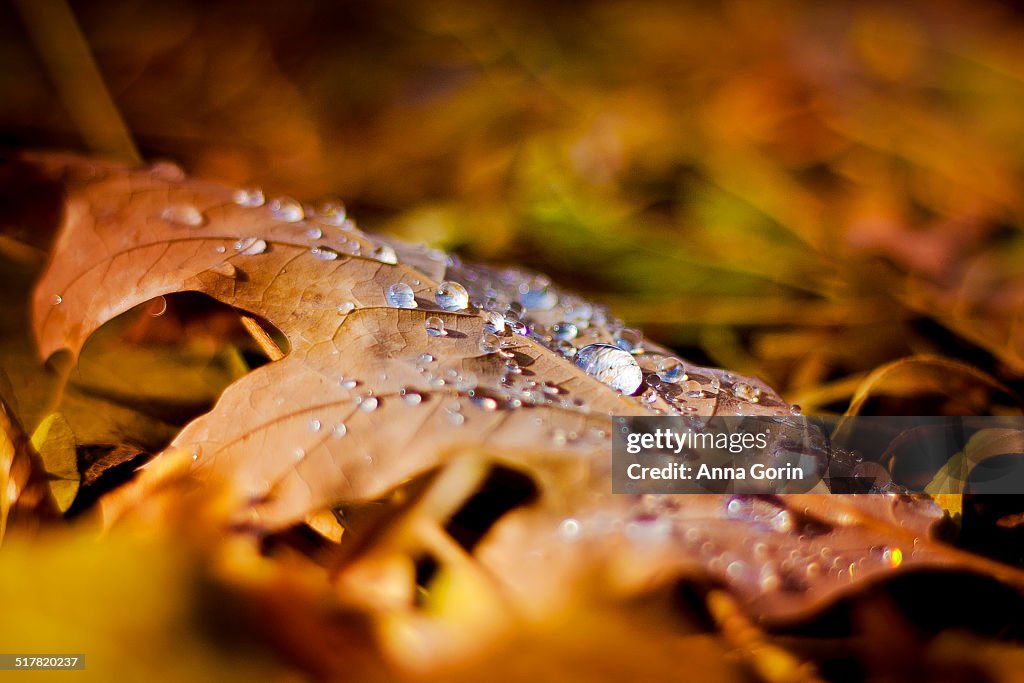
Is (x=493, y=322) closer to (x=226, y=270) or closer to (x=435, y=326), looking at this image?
(x=435, y=326)

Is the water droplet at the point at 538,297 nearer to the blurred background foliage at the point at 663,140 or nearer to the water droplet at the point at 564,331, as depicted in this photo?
the water droplet at the point at 564,331

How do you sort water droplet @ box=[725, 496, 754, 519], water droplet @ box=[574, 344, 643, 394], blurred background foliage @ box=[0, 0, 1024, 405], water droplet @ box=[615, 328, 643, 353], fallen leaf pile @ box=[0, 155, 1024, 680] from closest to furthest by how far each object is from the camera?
fallen leaf pile @ box=[0, 155, 1024, 680] < water droplet @ box=[725, 496, 754, 519] < water droplet @ box=[574, 344, 643, 394] < water droplet @ box=[615, 328, 643, 353] < blurred background foliage @ box=[0, 0, 1024, 405]

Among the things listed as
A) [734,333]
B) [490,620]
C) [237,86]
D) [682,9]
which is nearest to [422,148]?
[237,86]

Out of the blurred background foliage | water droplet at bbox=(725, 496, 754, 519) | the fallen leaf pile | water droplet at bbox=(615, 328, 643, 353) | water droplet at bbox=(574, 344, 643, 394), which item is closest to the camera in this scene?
the fallen leaf pile

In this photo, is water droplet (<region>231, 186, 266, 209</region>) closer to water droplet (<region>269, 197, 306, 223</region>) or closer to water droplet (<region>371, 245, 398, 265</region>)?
water droplet (<region>269, 197, 306, 223</region>)

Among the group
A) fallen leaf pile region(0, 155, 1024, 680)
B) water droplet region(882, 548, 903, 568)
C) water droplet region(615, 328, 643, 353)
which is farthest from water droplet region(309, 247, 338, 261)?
water droplet region(882, 548, 903, 568)

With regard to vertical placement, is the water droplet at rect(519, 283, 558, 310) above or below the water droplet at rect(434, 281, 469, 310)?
below
